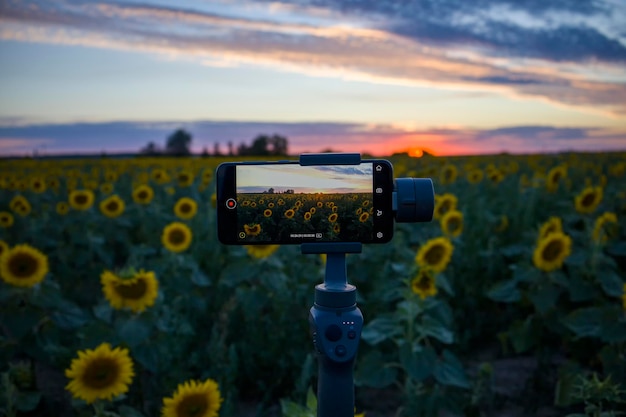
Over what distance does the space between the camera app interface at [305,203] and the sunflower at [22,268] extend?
7.35 feet

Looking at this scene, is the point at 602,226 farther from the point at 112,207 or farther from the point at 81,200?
the point at 81,200

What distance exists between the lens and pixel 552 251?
3.62 metres

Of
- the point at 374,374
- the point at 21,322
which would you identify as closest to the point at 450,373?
the point at 374,374

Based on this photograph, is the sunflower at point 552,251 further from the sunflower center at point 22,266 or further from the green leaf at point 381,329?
the sunflower center at point 22,266

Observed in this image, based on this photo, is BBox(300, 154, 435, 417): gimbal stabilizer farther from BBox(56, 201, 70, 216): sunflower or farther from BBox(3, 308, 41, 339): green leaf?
BBox(56, 201, 70, 216): sunflower

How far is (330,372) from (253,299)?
2393 millimetres

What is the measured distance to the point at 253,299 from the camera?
3.76 m

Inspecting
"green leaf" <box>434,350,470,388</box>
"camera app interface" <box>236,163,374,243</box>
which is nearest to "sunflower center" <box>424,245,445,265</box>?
"green leaf" <box>434,350,470,388</box>

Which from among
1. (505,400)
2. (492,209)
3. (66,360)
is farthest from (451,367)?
(492,209)

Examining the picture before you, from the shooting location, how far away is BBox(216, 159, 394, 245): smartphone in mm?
1402

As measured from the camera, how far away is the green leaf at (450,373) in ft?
8.92

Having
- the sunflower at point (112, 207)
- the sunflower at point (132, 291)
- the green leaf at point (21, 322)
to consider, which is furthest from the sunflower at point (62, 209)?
the sunflower at point (132, 291)

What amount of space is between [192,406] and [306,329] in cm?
183

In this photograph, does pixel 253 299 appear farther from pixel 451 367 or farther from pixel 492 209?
pixel 492 209
